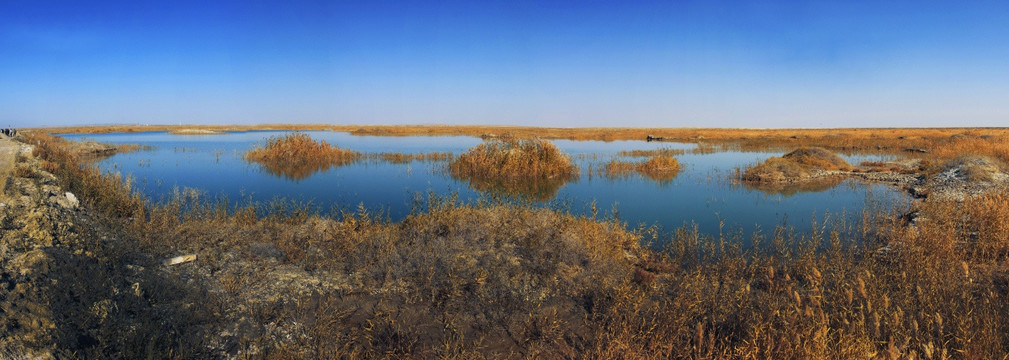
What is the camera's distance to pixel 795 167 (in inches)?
782

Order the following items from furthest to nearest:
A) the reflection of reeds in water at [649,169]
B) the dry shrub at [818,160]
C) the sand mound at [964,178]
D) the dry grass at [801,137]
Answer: the dry grass at [801,137], the dry shrub at [818,160], the reflection of reeds in water at [649,169], the sand mound at [964,178]

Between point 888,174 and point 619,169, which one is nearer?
point 888,174

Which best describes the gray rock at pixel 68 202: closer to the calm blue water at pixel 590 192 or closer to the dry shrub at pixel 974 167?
the calm blue water at pixel 590 192

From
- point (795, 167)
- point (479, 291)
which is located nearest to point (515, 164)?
point (795, 167)

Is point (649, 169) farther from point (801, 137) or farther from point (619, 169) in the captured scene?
point (801, 137)

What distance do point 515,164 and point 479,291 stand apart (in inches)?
563

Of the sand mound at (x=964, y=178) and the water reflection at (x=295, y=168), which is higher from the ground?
the sand mound at (x=964, y=178)

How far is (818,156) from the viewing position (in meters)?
22.0

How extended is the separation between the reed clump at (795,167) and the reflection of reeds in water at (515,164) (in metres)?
Answer: 7.12

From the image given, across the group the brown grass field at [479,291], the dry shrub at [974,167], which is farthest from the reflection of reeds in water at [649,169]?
the brown grass field at [479,291]

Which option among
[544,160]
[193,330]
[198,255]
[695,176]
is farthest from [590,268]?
[695,176]

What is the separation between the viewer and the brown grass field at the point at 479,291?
407 centimetres

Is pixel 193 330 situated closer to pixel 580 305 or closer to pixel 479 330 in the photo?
pixel 479 330

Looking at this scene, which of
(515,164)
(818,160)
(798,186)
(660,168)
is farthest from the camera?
(660,168)
